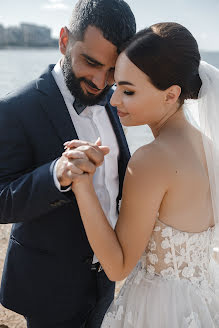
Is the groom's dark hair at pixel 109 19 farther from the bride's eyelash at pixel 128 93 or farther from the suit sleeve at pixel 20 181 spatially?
the suit sleeve at pixel 20 181

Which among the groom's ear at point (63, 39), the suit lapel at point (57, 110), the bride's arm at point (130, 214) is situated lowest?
the bride's arm at point (130, 214)

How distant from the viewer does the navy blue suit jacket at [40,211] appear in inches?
66.4

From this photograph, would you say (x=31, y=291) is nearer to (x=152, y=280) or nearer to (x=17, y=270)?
(x=17, y=270)

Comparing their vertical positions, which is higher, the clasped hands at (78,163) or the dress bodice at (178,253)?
the clasped hands at (78,163)

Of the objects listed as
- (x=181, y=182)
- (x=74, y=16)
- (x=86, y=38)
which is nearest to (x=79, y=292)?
(x=181, y=182)

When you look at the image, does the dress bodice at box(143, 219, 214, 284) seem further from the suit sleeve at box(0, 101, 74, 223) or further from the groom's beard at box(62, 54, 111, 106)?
the groom's beard at box(62, 54, 111, 106)

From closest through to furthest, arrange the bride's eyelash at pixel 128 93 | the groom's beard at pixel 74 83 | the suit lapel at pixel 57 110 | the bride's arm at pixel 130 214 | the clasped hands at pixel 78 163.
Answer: the clasped hands at pixel 78 163 < the bride's arm at pixel 130 214 < the bride's eyelash at pixel 128 93 < the suit lapel at pixel 57 110 < the groom's beard at pixel 74 83

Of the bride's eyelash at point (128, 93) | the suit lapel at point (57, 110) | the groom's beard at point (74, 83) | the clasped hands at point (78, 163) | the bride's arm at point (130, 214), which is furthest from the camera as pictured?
the groom's beard at point (74, 83)

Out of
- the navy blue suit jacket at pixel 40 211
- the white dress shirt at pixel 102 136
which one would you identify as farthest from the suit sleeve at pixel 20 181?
the white dress shirt at pixel 102 136

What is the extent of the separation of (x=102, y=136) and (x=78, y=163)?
792 mm

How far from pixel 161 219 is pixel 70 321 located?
3.22ft

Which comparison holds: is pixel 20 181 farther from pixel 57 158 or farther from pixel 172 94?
pixel 172 94

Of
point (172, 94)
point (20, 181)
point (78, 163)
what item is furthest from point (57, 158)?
point (172, 94)

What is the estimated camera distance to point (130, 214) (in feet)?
5.39
